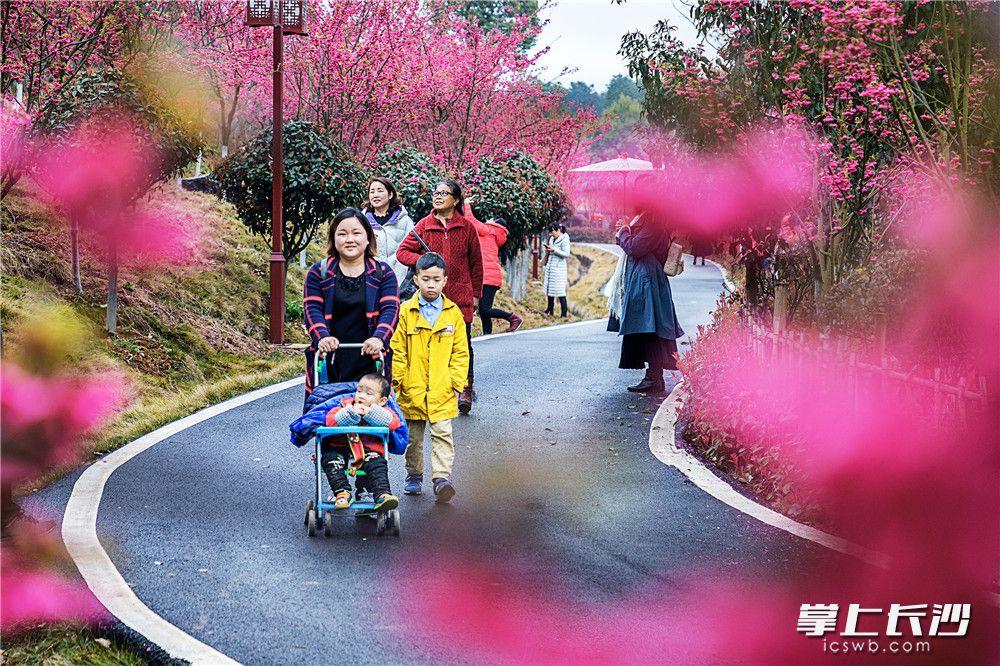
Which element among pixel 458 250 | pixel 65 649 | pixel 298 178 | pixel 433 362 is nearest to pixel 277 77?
pixel 298 178

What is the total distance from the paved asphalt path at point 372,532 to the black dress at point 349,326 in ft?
2.84

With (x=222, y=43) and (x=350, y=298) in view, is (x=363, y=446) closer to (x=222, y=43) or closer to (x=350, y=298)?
(x=350, y=298)

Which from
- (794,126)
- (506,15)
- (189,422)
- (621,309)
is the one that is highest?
(506,15)

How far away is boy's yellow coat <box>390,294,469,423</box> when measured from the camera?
6758 millimetres

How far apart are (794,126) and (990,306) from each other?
3.01m

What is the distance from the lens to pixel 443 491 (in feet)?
22.2

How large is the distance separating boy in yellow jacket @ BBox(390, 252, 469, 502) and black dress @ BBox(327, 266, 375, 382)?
1.09 feet

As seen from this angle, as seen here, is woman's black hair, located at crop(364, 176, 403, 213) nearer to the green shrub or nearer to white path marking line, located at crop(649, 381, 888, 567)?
white path marking line, located at crop(649, 381, 888, 567)

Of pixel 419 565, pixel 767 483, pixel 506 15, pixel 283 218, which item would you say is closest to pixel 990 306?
pixel 767 483

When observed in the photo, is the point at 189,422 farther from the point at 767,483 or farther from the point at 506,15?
the point at 506,15

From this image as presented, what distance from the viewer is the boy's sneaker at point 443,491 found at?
677 centimetres

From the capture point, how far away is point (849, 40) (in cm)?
747

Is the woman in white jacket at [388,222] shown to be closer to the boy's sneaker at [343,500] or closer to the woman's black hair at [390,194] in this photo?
the woman's black hair at [390,194]

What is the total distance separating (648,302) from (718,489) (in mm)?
3968
